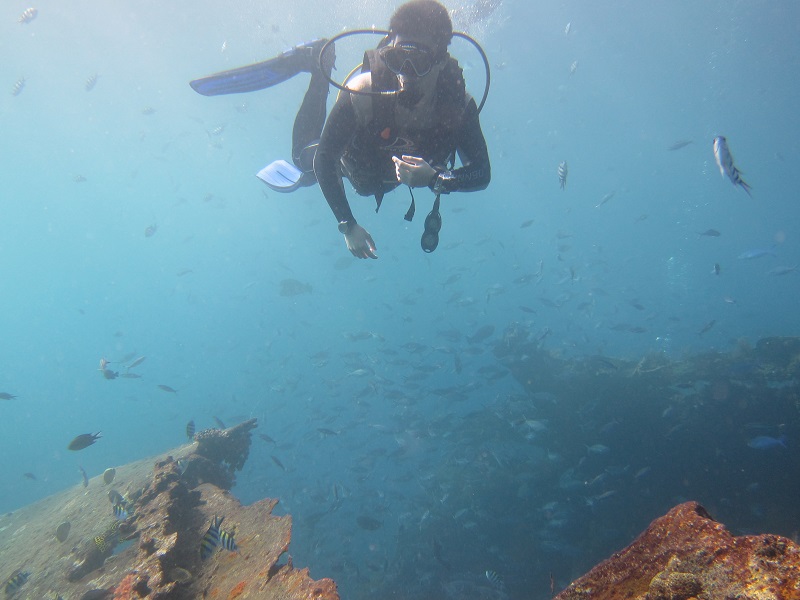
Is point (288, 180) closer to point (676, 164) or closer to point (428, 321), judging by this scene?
point (428, 321)

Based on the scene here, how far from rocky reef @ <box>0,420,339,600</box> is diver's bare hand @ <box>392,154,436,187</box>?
3.20 m

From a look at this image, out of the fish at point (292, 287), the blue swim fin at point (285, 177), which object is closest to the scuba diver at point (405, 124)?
the blue swim fin at point (285, 177)

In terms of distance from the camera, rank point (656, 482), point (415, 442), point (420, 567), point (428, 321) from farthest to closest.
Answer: point (428, 321) → point (415, 442) → point (420, 567) → point (656, 482)

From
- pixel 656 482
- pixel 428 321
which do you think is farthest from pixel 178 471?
pixel 428 321

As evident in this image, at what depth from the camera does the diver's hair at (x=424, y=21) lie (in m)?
3.19

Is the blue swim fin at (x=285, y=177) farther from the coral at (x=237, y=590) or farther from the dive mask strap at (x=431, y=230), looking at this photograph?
the coral at (x=237, y=590)

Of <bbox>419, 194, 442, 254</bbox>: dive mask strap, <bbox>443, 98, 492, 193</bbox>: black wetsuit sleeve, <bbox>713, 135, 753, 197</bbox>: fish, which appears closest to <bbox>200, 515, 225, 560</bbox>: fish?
<bbox>419, 194, 442, 254</bbox>: dive mask strap

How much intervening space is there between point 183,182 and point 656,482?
81.7 meters

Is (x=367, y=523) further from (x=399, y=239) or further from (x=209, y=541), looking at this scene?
(x=399, y=239)

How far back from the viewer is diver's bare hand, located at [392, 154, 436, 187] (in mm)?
3094

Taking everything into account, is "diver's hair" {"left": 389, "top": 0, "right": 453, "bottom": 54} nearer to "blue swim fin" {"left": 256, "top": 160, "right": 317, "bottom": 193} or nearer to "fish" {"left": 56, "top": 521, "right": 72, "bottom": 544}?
"blue swim fin" {"left": 256, "top": 160, "right": 317, "bottom": 193}

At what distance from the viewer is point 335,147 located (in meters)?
3.60

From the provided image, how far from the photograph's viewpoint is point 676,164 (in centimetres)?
8988

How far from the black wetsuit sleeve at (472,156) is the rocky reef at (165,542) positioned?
359 centimetres
